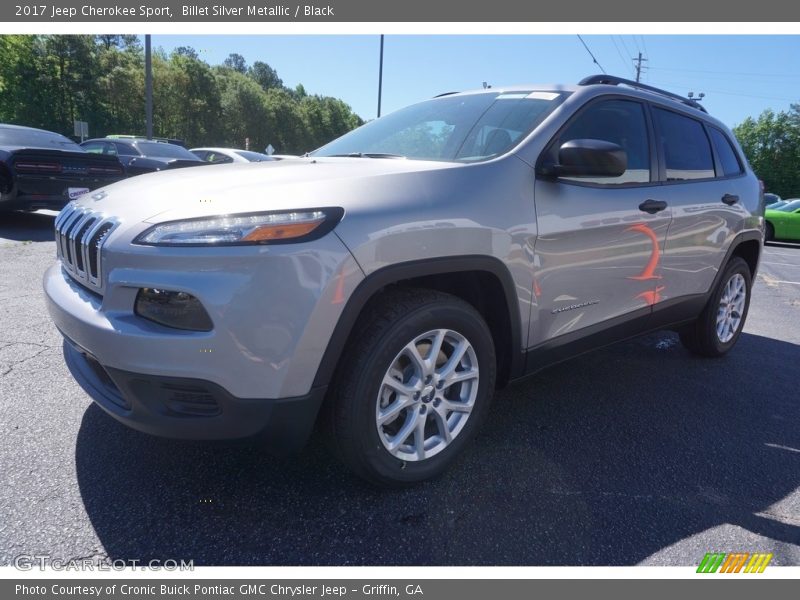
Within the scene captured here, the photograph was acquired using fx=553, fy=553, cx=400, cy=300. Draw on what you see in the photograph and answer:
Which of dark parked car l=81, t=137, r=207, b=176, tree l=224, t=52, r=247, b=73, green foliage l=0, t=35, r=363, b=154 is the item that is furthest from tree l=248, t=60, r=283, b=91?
dark parked car l=81, t=137, r=207, b=176

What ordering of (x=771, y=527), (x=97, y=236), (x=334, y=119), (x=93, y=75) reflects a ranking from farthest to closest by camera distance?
(x=334, y=119)
(x=93, y=75)
(x=771, y=527)
(x=97, y=236)

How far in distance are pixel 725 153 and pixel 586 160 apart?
2412 millimetres

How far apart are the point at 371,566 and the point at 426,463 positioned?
504 millimetres

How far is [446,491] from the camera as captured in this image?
227cm

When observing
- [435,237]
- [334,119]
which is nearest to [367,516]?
[435,237]

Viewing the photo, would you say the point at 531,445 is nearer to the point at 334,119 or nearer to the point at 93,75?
the point at 93,75

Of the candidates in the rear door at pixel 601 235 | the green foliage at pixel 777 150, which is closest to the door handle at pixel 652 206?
the rear door at pixel 601 235

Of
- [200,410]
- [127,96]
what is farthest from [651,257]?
[127,96]

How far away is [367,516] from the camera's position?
2076mm

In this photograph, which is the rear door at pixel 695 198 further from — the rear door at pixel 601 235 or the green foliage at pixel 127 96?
the green foliage at pixel 127 96

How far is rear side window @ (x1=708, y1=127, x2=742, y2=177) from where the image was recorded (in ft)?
13.1

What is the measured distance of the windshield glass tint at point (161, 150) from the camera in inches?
455

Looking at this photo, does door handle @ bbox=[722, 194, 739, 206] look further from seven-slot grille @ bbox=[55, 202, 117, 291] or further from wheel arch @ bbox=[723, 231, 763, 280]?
seven-slot grille @ bbox=[55, 202, 117, 291]

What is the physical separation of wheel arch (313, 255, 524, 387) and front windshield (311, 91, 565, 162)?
1.80 feet
